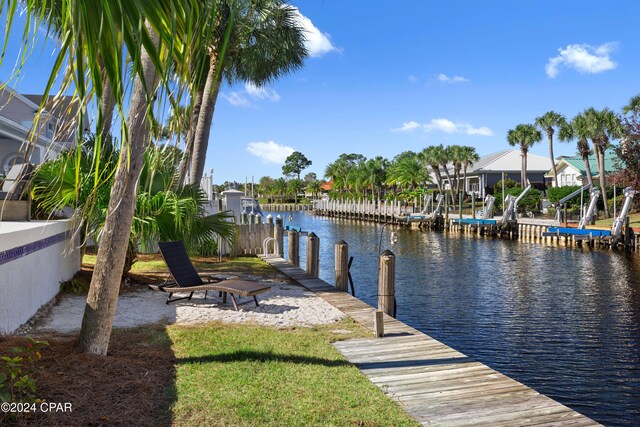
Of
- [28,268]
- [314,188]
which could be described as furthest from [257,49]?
[314,188]

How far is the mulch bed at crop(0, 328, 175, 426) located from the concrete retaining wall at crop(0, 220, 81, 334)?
1.14m

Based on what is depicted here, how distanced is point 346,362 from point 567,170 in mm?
70766

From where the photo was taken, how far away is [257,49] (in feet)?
67.0

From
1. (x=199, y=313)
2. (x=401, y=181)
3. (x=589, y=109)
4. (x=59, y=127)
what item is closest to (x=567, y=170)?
(x=589, y=109)

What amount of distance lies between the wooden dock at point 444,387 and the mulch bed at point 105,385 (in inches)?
85.3

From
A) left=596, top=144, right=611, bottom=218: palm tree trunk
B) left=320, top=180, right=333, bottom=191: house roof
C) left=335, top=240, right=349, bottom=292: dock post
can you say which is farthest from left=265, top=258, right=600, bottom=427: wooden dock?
left=320, top=180, right=333, bottom=191: house roof

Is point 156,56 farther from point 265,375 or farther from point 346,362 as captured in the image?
point 346,362

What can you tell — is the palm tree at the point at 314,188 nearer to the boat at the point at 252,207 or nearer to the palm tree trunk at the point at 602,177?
the palm tree trunk at the point at 602,177

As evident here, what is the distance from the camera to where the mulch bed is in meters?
4.59

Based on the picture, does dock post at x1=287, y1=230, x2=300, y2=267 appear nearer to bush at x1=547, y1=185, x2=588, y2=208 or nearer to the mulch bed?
the mulch bed

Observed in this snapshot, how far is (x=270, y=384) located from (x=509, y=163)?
75076mm

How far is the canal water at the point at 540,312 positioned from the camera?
9.94 m

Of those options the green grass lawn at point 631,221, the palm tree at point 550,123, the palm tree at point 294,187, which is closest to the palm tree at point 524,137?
the palm tree at point 550,123

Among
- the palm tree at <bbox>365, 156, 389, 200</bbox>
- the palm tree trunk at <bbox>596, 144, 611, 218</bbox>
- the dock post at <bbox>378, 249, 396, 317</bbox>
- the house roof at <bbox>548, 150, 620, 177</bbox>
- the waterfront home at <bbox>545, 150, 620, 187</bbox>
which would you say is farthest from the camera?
the palm tree at <bbox>365, 156, 389, 200</bbox>
